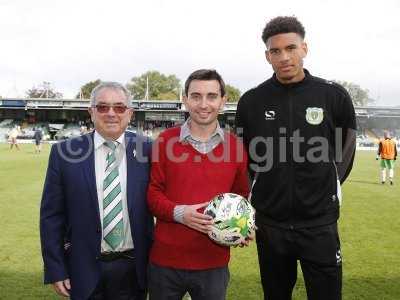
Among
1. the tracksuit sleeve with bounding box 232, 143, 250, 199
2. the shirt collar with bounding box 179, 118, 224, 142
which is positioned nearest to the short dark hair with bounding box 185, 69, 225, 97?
the shirt collar with bounding box 179, 118, 224, 142

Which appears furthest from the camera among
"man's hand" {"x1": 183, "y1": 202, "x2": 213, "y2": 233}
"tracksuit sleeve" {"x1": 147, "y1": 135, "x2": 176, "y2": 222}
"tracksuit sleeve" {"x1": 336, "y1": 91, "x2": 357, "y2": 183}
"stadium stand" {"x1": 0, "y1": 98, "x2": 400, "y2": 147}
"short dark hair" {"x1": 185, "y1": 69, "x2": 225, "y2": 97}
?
"stadium stand" {"x1": 0, "y1": 98, "x2": 400, "y2": 147}

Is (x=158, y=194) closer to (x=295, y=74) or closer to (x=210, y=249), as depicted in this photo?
(x=210, y=249)

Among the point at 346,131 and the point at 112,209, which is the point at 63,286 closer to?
the point at 112,209

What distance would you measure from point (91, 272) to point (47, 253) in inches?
14.0

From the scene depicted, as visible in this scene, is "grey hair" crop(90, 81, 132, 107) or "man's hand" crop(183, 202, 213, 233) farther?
"grey hair" crop(90, 81, 132, 107)

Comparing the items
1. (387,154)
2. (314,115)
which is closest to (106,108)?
(314,115)

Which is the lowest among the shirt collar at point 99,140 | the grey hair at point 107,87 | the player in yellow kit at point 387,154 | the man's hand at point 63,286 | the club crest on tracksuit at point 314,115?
the player in yellow kit at point 387,154

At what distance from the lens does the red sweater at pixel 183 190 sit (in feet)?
11.0

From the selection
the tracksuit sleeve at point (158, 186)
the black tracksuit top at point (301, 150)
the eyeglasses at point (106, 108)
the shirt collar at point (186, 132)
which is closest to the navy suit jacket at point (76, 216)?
the tracksuit sleeve at point (158, 186)

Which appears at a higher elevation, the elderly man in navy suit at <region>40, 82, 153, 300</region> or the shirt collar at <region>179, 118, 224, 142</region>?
the shirt collar at <region>179, 118, 224, 142</region>

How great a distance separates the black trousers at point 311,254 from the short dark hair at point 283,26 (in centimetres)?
158

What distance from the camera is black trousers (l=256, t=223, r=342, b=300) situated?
369 centimetres

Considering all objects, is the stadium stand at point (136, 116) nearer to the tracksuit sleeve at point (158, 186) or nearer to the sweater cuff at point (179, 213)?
the tracksuit sleeve at point (158, 186)

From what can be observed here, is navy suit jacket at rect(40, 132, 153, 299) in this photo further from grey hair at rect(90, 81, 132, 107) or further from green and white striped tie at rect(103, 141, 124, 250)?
grey hair at rect(90, 81, 132, 107)
